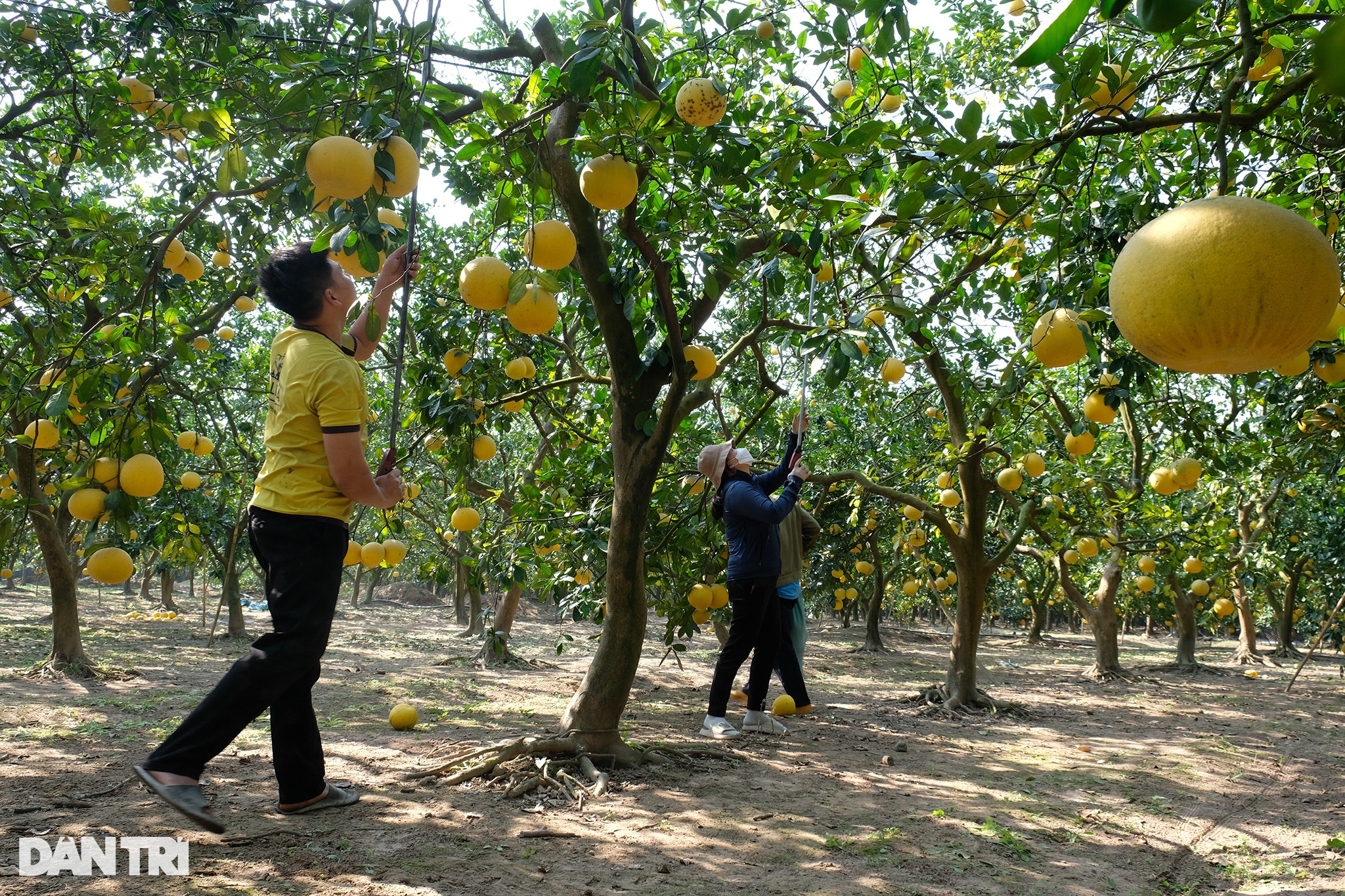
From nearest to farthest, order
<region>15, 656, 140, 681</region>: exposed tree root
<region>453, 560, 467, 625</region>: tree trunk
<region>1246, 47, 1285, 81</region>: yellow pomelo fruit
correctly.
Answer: <region>1246, 47, 1285, 81</region>: yellow pomelo fruit < <region>15, 656, 140, 681</region>: exposed tree root < <region>453, 560, 467, 625</region>: tree trunk

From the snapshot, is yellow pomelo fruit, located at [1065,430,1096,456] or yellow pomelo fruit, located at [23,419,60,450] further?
yellow pomelo fruit, located at [1065,430,1096,456]

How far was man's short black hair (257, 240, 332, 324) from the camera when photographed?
8.80ft


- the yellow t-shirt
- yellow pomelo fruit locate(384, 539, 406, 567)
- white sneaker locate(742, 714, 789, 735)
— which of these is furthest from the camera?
white sneaker locate(742, 714, 789, 735)

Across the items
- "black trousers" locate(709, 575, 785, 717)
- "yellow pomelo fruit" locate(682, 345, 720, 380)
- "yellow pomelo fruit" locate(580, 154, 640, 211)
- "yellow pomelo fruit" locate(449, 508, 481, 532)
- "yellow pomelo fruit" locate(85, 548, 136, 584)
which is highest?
"yellow pomelo fruit" locate(580, 154, 640, 211)

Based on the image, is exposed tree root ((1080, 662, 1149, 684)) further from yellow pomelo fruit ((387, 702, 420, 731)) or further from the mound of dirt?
the mound of dirt

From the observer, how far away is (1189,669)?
1057 centimetres

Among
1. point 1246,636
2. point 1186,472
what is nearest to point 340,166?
point 1186,472

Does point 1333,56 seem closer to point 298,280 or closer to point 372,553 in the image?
point 298,280

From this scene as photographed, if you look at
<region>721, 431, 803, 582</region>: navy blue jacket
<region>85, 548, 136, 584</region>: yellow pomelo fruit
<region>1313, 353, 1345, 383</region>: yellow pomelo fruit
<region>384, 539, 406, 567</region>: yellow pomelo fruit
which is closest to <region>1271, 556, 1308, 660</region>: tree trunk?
<region>721, 431, 803, 582</region>: navy blue jacket

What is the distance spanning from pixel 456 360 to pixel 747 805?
2542 mm

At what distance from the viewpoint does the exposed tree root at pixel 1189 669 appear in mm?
10536

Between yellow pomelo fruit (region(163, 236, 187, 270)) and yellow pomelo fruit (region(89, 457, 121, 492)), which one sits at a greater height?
yellow pomelo fruit (region(163, 236, 187, 270))

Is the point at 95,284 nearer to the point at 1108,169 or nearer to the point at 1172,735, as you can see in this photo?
the point at 1108,169

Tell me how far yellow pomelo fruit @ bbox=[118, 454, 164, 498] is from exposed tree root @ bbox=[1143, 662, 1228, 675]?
1193 cm
